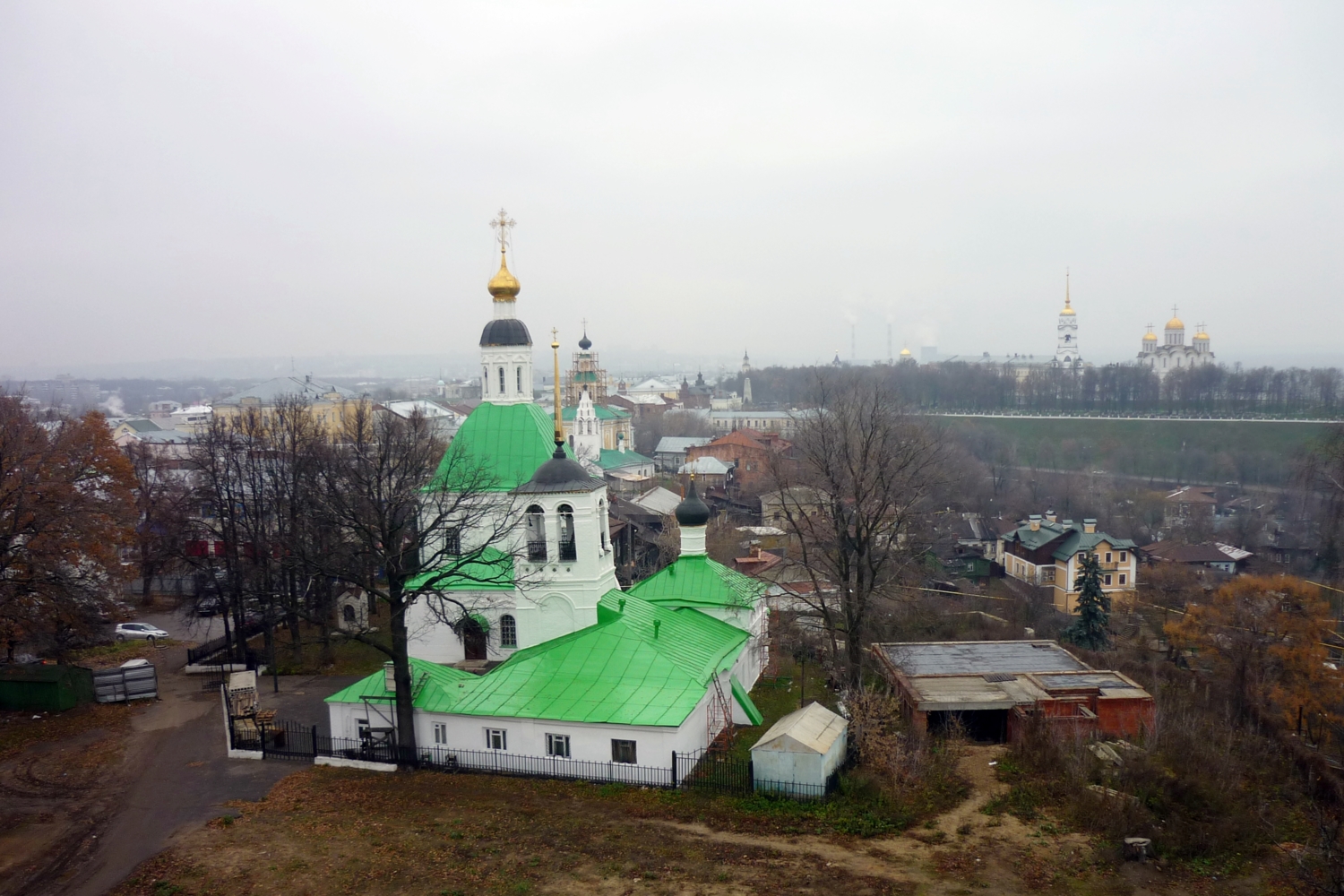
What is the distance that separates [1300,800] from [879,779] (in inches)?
249

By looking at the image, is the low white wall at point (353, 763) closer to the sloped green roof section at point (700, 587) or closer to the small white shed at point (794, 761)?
the small white shed at point (794, 761)

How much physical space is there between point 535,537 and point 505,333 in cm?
452

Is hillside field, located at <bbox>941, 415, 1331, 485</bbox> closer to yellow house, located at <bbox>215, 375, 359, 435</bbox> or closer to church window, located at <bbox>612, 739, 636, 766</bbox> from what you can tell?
yellow house, located at <bbox>215, 375, 359, 435</bbox>

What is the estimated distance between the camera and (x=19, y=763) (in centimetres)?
1534

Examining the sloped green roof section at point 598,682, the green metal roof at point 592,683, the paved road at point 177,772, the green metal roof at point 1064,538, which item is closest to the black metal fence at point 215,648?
the paved road at point 177,772

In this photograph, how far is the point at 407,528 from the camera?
1827 cm

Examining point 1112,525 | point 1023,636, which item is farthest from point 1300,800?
point 1112,525

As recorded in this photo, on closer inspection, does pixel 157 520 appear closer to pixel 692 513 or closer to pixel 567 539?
pixel 567 539

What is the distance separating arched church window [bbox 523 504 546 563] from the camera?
725 inches

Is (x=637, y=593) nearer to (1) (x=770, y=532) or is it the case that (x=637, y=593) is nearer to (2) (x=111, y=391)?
(1) (x=770, y=532)

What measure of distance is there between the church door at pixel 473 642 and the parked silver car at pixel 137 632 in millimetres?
10571

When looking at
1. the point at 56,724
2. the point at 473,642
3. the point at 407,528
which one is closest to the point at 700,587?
the point at 473,642

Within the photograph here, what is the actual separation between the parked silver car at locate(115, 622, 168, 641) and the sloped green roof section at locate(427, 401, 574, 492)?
10844 millimetres

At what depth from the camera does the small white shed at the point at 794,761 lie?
13484 millimetres
